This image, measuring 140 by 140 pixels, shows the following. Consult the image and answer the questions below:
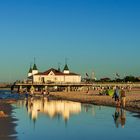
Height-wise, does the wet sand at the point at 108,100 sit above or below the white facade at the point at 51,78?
below

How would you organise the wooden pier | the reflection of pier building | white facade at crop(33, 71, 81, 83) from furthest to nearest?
white facade at crop(33, 71, 81, 83) < the wooden pier < the reflection of pier building

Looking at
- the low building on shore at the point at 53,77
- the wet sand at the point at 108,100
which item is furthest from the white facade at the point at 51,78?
the wet sand at the point at 108,100

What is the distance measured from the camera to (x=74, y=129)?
22.8m

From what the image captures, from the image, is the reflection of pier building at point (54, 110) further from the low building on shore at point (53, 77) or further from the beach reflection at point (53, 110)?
the low building on shore at point (53, 77)

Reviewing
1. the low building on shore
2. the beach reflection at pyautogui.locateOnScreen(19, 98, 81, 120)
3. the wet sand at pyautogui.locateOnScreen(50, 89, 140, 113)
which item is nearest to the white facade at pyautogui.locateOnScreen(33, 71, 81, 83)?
the low building on shore

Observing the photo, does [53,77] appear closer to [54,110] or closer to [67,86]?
[67,86]

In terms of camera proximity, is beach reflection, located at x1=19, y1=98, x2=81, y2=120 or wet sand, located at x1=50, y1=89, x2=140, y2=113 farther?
wet sand, located at x1=50, y1=89, x2=140, y2=113

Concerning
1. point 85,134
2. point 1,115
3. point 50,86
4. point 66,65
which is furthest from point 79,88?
point 85,134

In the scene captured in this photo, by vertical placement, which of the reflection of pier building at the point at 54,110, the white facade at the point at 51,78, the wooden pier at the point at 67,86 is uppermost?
the white facade at the point at 51,78

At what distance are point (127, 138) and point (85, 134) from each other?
253cm

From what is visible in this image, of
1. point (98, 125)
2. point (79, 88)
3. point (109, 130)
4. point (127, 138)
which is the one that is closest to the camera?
point (127, 138)

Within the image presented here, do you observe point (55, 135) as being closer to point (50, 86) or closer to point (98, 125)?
point (98, 125)

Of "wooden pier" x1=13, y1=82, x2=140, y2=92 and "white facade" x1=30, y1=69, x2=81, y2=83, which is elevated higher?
"white facade" x1=30, y1=69, x2=81, y2=83

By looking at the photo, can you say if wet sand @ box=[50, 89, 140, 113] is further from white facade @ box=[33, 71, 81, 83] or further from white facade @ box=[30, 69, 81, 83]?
white facade @ box=[30, 69, 81, 83]
